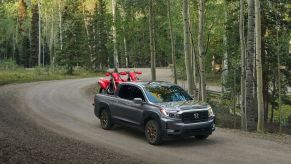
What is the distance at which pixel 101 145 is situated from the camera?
13336 mm

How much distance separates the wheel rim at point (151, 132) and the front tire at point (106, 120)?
252 cm

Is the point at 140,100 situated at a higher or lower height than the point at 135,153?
higher

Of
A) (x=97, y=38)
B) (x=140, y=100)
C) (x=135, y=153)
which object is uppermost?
(x=97, y=38)

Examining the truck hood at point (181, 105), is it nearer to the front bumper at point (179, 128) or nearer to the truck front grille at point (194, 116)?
the truck front grille at point (194, 116)

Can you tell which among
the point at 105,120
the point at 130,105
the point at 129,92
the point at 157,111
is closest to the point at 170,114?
the point at 157,111

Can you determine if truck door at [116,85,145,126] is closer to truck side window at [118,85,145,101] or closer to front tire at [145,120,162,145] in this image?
truck side window at [118,85,145,101]

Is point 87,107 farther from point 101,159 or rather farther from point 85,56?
point 85,56

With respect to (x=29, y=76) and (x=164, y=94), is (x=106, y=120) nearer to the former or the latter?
(x=164, y=94)

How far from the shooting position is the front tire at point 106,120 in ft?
52.2

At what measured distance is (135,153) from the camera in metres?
12.3

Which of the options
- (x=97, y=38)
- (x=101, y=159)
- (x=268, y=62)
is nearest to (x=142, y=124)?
(x=101, y=159)

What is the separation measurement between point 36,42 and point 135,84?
7475 cm

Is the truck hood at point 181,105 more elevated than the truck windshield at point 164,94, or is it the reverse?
the truck windshield at point 164,94

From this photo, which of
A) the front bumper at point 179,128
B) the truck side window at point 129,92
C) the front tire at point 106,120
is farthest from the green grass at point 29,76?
the front bumper at point 179,128
